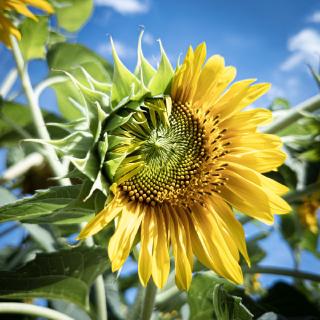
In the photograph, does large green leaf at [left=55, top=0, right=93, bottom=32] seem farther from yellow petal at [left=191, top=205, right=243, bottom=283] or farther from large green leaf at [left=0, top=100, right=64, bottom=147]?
yellow petal at [left=191, top=205, right=243, bottom=283]

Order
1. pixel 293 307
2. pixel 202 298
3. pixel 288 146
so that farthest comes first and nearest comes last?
1. pixel 293 307
2. pixel 288 146
3. pixel 202 298

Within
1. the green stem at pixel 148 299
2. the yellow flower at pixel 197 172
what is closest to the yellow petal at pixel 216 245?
the yellow flower at pixel 197 172

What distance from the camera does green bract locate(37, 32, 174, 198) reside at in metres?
0.77

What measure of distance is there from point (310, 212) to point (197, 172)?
31.1 inches

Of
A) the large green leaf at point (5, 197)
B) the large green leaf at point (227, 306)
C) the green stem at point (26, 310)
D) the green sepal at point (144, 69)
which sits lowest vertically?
the green stem at point (26, 310)

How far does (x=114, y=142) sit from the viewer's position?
788 mm

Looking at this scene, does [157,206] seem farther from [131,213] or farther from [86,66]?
[86,66]

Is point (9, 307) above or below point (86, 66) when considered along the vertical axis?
below

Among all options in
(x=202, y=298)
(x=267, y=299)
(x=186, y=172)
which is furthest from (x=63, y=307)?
(x=267, y=299)

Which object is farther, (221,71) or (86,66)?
(86,66)

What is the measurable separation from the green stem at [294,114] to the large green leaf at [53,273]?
0.37 m

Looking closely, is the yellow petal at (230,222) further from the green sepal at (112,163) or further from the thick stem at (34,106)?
the thick stem at (34,106)

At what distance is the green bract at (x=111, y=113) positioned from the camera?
770 millimetres

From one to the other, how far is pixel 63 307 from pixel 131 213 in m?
0.34
